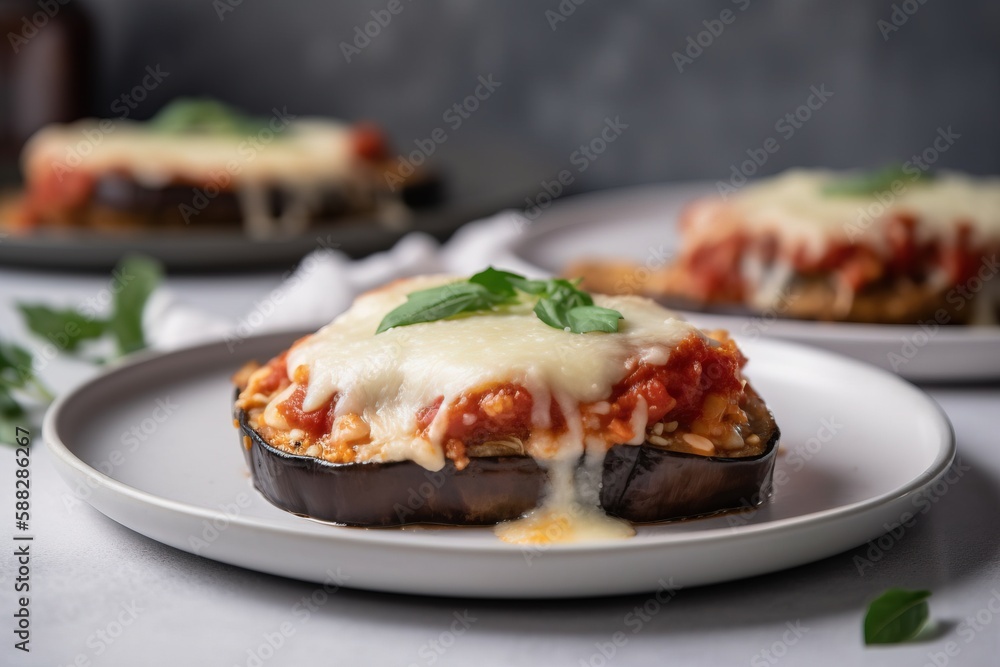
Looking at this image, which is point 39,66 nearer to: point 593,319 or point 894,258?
point 894,258

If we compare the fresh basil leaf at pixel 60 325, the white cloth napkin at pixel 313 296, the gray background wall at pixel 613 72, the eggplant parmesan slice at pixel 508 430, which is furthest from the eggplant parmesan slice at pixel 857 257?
the gray background wall at pixel 613 72

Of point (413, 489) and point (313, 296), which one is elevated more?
point (413, 489)

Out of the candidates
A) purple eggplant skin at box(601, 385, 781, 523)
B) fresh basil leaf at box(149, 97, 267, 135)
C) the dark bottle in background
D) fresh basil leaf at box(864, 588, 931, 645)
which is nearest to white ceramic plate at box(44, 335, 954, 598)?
purple eggplant skin at box(601, 385, 781, 523)

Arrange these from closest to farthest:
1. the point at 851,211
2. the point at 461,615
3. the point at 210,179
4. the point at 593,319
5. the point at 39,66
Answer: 1. the point at 461,615
2. the point at 593,319
3. the point at 851,211
4. the point at 210,179
5. the point at 39,66

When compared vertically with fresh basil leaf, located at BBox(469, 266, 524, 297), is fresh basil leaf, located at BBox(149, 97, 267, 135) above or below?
below

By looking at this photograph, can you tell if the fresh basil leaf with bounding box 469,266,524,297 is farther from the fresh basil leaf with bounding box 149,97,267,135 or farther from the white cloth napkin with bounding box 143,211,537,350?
the fresh basil leaf with bounding box 149,97,267,135

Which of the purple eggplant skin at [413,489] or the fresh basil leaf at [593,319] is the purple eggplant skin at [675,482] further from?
the fresh basil leaf at [593,319]

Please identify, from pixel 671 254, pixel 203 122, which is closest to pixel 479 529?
pixel 671 254
